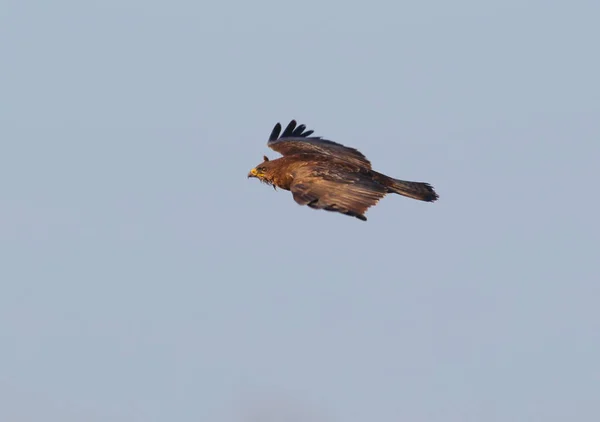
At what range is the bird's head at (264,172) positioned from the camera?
95.2ft

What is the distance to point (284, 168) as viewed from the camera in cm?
2852

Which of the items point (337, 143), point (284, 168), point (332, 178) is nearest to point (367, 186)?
point (332, 178)

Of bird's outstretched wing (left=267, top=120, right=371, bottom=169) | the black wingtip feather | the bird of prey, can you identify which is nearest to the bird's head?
the bird of prey

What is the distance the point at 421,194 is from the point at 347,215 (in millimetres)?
3884

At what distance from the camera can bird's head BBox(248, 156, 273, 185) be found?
29.0 meters

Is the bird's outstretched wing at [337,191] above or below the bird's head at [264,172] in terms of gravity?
below

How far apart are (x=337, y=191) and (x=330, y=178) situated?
76cm

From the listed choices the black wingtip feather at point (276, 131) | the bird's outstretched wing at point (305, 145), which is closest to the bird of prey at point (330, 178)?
the bird's outstretched wing at point (305, 145)

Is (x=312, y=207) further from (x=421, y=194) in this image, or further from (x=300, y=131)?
(x=300, y=131)

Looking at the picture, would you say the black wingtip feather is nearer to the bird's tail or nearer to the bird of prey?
the bird of prey

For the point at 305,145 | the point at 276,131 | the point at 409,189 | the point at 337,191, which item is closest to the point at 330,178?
the point at 337,191

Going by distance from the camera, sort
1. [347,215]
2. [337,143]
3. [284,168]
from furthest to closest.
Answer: [337,143] < [284,168] < [347,215]

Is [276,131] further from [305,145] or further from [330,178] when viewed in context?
[330,178]

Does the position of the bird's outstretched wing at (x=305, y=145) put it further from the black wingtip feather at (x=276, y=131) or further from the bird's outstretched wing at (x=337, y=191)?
the bird's outstretched wing at (x=337, y=191)
